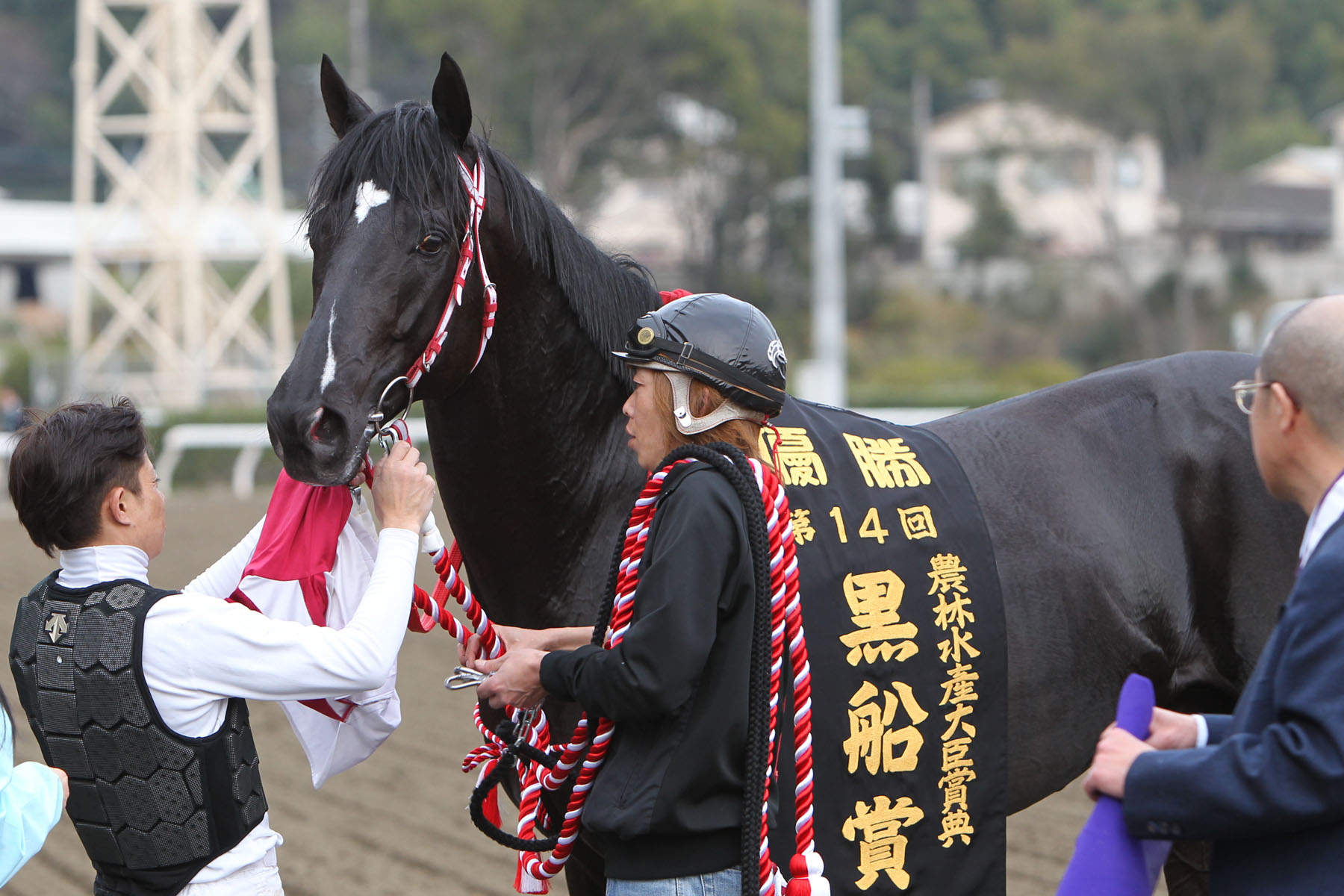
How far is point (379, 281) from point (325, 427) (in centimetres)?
27

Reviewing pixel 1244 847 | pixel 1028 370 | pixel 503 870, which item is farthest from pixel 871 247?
pixel 1244 847

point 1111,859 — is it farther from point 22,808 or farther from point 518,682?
point 22,808

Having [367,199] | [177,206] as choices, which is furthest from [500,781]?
[177,206]

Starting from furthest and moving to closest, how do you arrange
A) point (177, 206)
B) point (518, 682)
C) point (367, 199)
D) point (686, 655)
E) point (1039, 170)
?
1. point (1039, 170)
2. point (177, 206)
3. point (367, 199)
4. point (518, 682)
5. point (686, 655)

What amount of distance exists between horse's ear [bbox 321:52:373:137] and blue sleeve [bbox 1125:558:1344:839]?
1798 mm

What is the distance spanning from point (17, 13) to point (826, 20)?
4779 cm

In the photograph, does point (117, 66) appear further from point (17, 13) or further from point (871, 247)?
point (17, 13)

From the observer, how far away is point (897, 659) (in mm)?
2693

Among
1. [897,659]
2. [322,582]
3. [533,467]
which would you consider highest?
[533,467]

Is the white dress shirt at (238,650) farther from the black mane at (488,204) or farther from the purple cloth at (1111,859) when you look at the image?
the purple cloth at (1111,859)

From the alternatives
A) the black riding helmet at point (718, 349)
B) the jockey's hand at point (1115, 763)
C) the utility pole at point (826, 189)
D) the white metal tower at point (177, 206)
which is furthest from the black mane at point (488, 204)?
the white metal tower at point (177, 206)

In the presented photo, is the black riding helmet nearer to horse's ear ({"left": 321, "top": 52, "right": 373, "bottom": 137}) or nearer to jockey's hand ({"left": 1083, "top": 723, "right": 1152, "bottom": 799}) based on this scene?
jockey's hand ({"left": 1083, "top": 723, "right": 1152, "bottom": 799})

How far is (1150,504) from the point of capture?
122 inches

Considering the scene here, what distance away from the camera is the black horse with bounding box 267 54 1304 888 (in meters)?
2.30
